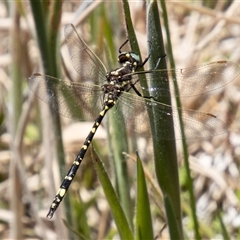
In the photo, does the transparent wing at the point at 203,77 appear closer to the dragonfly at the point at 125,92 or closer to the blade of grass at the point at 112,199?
the dragonfly at the point at 125,92

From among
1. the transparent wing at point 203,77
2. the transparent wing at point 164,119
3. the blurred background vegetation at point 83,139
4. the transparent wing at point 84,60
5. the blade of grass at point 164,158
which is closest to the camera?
the blade of grass at point 164,158

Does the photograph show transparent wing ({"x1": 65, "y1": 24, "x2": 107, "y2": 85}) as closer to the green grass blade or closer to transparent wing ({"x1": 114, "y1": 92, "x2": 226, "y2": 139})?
transparent wing ({"x1": 114, "y1": 92, "x2": 226, "y2": 139})

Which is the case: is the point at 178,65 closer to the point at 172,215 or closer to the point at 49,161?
the point at 49,161

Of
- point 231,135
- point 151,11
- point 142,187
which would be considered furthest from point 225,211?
point 151,11

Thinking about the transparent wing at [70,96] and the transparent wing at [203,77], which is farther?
the transparent wing at [70,96]

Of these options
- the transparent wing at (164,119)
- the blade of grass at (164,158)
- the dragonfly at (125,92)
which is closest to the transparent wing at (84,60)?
the dragonfly at (125,92)

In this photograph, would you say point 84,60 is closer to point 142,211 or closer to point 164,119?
point 164,119
